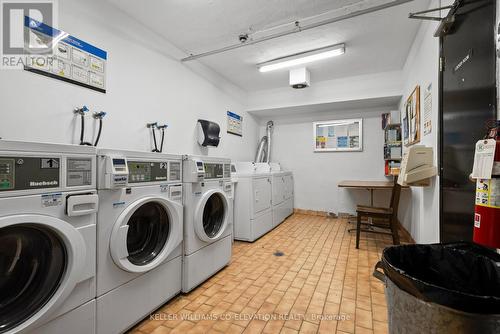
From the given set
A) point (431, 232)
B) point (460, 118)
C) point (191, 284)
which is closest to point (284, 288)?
point (191, 284)

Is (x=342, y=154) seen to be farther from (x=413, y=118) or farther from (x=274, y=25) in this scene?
(x=274, y=25)

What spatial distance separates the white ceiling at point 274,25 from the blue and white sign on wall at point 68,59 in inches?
24.2

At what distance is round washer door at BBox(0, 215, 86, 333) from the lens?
36.9 inches

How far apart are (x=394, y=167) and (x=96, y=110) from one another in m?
4.03

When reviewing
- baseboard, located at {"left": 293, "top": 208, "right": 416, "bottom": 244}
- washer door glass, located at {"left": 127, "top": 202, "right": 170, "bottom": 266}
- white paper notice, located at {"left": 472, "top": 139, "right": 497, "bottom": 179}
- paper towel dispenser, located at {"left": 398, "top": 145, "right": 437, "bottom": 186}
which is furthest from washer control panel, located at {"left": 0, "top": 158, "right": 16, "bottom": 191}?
baseboard, located at {"left": 293, "top": 208, "right": 416, "bottom": 244}

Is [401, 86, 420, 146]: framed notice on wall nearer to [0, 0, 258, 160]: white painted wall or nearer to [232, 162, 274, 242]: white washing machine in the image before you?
[232, 162, 274, 242]: white washing machine

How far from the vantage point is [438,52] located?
73.4 inches

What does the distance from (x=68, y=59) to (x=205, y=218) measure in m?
1.75

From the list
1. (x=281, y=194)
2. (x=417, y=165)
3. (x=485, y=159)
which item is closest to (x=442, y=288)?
(x=485, y=159)

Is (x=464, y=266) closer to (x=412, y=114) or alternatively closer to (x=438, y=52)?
(x=438, y=52)

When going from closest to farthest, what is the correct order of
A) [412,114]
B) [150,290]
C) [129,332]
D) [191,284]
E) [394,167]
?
[129,332], [150,290], [191,284], [412,114], [394,167]

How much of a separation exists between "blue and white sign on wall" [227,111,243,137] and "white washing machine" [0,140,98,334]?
2.98m

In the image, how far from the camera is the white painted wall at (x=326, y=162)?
14.0 feet

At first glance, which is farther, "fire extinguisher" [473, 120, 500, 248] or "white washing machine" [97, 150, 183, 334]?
"white washing machine" [97, 150, 183, 334]
